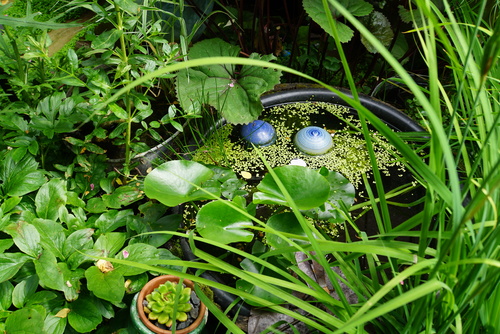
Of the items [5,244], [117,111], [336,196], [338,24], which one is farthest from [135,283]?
[338,24]

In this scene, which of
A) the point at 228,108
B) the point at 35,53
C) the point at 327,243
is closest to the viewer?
the point at 327,243

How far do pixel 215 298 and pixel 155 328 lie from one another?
210 mm

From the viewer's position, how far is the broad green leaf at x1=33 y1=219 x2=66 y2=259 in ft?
3.48

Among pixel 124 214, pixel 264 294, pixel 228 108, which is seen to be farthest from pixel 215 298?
pixel 228 108

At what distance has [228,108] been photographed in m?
1.43

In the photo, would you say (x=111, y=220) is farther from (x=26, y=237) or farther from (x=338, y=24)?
(x=338, y=24)

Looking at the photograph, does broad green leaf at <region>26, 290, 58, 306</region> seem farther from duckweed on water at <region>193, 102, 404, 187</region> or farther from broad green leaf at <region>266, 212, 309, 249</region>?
duckweed on water at <region>193, 102, 404, 187</region>

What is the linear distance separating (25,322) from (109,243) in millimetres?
268

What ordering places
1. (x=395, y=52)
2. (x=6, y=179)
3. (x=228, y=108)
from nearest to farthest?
(x=6, y=179) → (x=228, y=108) → (x=395, y=52)

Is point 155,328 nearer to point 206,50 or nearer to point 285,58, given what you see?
point 206,50

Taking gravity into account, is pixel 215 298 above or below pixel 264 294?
below

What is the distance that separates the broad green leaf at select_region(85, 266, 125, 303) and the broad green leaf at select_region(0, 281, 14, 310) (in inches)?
7.0

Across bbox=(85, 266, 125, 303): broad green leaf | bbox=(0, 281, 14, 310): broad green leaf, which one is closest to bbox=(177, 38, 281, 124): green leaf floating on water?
bbox=(85, 266, 125, 303): broad green leaf

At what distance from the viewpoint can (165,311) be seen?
0.95 meters
